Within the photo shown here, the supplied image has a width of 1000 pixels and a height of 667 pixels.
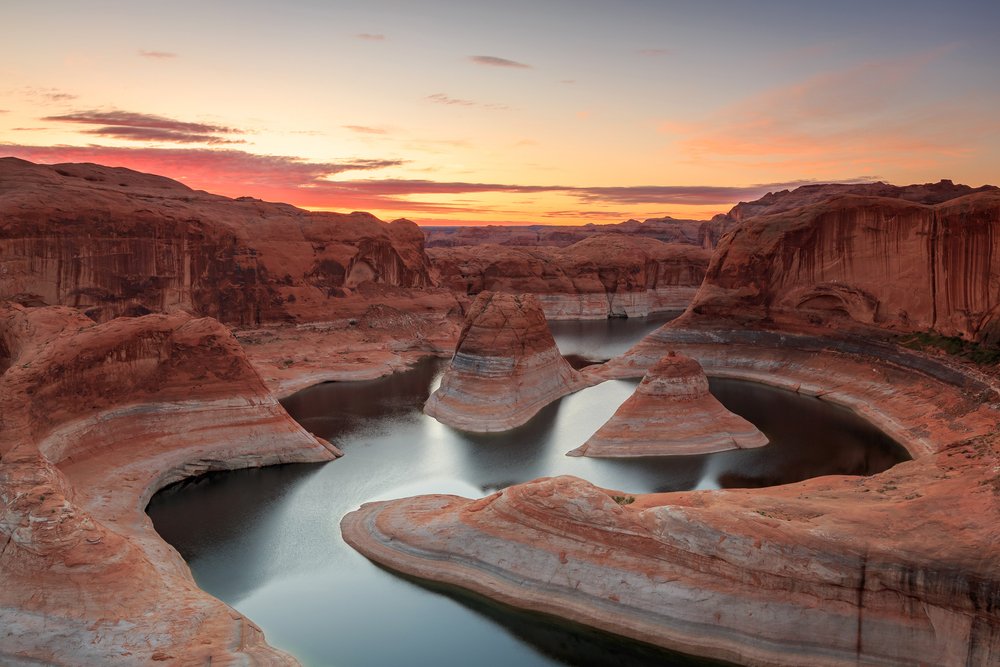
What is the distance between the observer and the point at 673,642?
1448cm

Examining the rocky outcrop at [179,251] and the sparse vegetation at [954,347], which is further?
the rocky outcrop at [179,251]

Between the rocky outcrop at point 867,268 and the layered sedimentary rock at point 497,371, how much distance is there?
16070 mm

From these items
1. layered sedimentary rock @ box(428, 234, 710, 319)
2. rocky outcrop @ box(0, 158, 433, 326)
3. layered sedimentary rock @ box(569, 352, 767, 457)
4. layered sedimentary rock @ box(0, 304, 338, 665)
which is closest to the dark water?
layered sedimentary rock @ box(569, 352, 767, 457)

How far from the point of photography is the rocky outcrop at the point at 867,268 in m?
33.7

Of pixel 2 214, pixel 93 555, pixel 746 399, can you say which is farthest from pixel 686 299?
pixel 93 555

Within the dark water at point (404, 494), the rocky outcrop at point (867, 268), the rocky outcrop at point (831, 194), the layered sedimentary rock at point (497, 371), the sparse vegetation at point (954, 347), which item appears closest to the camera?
the dark water at point (404, 494)

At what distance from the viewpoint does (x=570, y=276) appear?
258 feet

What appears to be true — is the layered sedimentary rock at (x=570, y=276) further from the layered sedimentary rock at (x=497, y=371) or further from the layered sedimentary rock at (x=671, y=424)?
the layered sedimentary rock at (x=671, y=424)

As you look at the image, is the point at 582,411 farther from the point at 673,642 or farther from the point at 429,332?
the point at 429,332

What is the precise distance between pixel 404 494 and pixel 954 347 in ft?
90.6

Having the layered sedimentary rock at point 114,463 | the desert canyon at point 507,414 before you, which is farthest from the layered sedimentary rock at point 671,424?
the layered sedimentary rock at point 114,463

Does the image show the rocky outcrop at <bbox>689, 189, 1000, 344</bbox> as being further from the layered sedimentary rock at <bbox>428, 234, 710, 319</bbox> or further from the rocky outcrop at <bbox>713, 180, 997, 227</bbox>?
the layered sedimentary rock at <bbox>428, 234, 710, 319</bbox>

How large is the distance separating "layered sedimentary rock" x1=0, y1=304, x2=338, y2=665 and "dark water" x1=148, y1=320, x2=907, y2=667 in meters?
1.32

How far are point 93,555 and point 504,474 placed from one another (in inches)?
556
